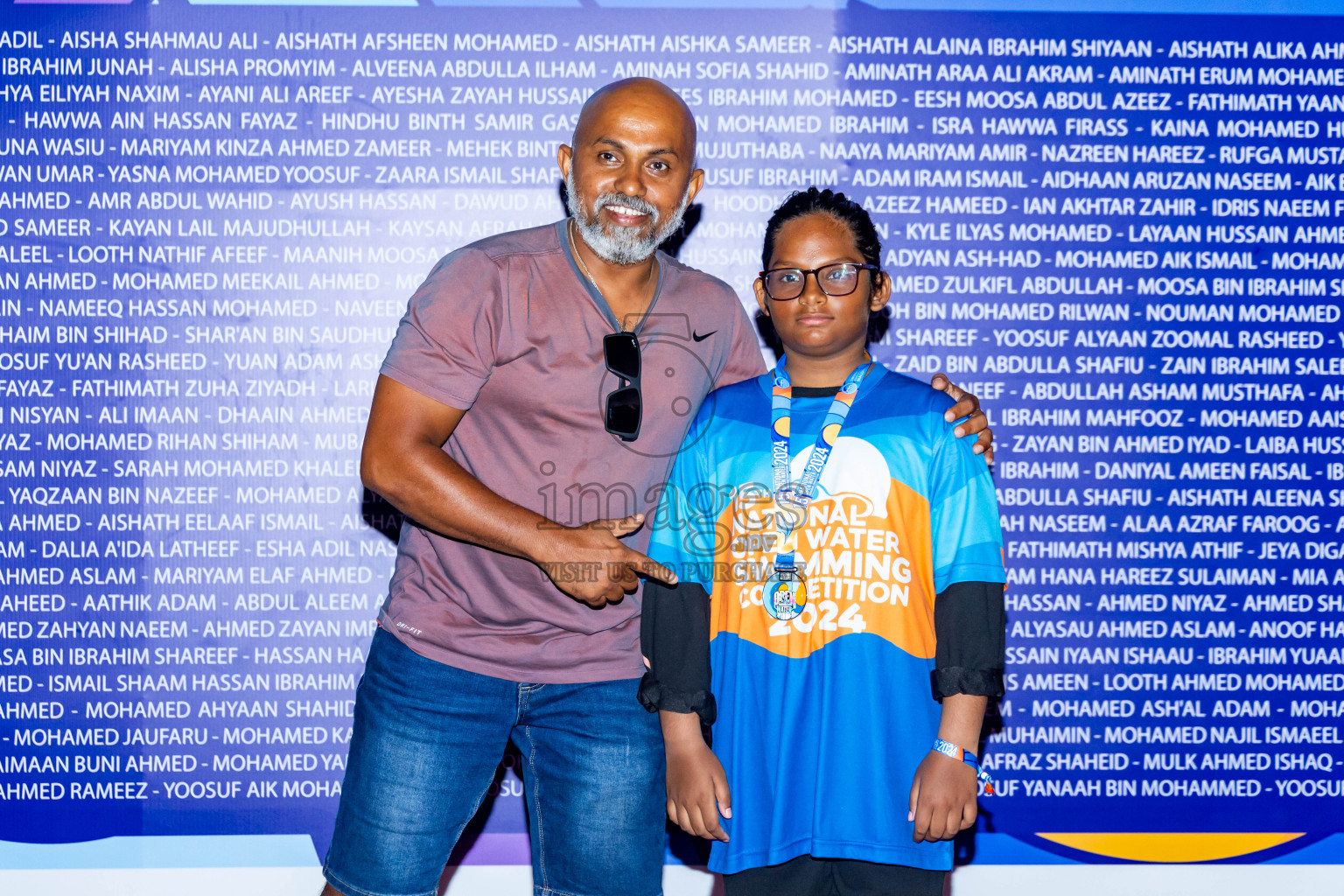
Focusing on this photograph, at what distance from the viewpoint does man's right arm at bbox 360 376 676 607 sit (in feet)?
5.74

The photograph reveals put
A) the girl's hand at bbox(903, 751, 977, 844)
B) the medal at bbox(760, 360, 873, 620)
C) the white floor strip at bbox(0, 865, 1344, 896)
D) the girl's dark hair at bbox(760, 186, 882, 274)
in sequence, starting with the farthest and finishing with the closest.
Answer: the white floor strip at bbox(0, 865, 1344, 896) < the girl's dark hair at bbox(760, 186, 882, 274) < the medal at bbox(760, 360, 873, 620) < the girl's hand at bbox(903, 751, 977, 844)

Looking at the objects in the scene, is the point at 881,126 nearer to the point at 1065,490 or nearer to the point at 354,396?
the point at 1065,490

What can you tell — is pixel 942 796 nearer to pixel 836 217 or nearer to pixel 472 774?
pixel 472 774

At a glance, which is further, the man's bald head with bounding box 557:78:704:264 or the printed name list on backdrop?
the printed name list on backdrop

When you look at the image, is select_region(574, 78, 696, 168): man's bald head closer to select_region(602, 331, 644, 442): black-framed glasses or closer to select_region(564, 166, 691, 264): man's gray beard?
select_region(564, 166, 691, 264): man's gray beard

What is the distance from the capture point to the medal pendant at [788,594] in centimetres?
175

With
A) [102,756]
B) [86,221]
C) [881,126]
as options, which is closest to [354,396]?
[86,221]

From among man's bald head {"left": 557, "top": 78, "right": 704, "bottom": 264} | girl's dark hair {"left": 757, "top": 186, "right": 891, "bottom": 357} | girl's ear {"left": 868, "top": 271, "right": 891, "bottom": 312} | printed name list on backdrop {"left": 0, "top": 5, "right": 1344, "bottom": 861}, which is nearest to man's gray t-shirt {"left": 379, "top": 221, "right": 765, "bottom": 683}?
man's bald head {"left": 557, "top": 78, "right": 704, "bottom": 264}

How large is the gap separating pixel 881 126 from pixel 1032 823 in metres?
2.08

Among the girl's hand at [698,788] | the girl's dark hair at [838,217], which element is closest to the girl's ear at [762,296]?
the girl's dark hair at [838,217]

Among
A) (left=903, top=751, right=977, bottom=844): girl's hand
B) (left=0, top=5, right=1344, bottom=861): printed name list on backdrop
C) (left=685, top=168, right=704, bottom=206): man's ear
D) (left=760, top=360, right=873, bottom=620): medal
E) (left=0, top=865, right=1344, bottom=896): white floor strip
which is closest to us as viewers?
(left=903, top=751, right=977, bottom=844): girl's hand

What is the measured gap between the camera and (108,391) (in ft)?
8.61

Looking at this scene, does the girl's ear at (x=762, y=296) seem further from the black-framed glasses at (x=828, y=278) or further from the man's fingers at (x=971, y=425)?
the man's fingers at (x=971, y=425)

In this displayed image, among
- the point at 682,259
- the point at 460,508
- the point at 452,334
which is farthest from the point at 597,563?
the point at 682,259
